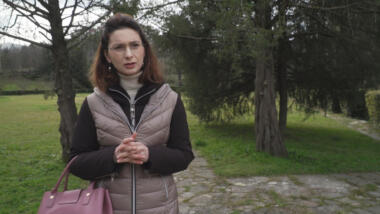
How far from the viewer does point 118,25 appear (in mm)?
1635

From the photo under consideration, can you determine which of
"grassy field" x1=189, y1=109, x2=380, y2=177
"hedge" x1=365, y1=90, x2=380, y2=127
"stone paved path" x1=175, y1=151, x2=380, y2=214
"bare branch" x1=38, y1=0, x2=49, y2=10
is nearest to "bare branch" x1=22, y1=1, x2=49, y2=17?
"bare branch" x1=38, y1=0, x2=49, y2=10

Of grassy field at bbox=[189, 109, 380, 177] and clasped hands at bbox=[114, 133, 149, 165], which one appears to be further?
grassy field at bbox=[189, 109, 380, 177]

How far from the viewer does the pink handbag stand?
54.9 inches

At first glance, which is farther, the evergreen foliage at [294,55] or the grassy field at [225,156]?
the evergreen foliage at [294,55]

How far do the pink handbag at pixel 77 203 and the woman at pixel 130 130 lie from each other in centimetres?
9

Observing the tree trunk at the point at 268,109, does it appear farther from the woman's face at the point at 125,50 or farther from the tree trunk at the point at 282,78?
the woman's face at the point at 125,50

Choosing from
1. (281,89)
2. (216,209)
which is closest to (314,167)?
(216,209)

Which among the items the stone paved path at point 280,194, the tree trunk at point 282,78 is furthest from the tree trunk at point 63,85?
the tree trunk at point 282,78

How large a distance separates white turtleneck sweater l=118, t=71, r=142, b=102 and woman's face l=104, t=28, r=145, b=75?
4cm

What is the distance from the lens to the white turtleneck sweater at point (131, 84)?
5.51 feet

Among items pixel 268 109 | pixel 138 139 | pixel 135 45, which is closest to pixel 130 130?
pixel 138 139

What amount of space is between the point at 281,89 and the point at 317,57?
1.39 m

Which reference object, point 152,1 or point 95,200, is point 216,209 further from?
point 152,1

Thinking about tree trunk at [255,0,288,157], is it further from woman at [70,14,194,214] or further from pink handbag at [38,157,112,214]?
pink handbag at [38,157,112,214]
